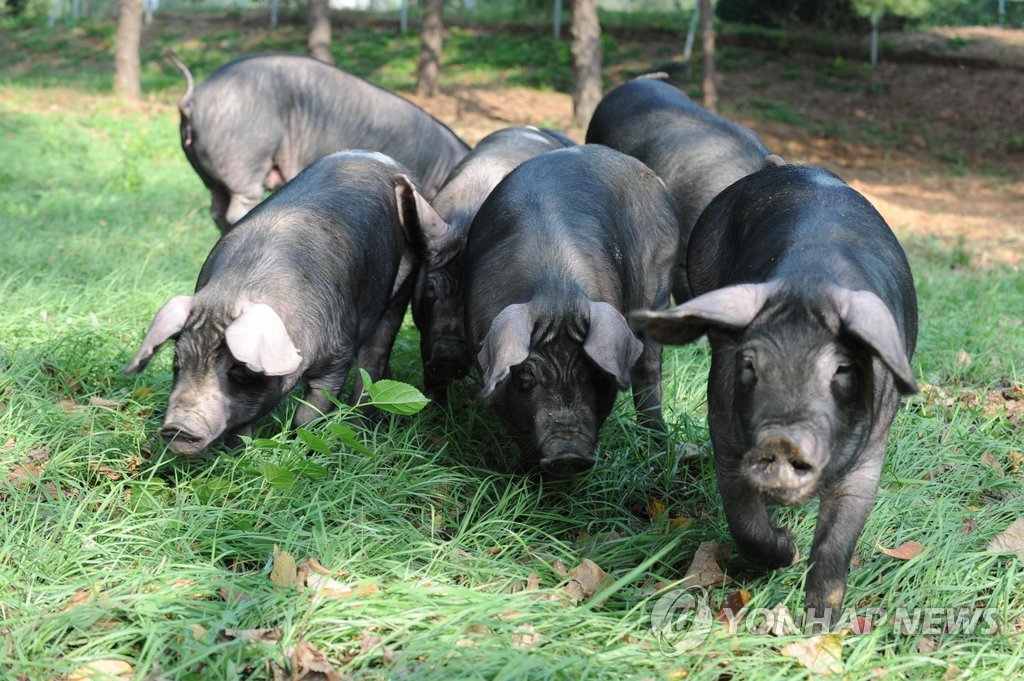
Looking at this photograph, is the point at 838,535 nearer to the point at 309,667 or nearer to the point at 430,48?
the point at 309,667

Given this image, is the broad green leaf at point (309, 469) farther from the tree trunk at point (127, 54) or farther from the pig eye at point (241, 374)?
the tree trunk at point (127, 54)

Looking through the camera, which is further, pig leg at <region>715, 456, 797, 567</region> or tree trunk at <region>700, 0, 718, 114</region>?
tree trunk at <region>700, 0, 718, 114</region>

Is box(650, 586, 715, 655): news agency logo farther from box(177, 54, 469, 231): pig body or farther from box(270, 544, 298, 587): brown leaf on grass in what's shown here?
box(177, 54, 469, 231): pig body

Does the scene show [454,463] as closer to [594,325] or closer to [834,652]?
[594,325]

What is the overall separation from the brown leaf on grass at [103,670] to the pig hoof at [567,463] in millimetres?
1797

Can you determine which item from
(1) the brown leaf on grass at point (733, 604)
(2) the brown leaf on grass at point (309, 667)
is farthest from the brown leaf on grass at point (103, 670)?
(1) the brown leaf on grass at point (733, 604)

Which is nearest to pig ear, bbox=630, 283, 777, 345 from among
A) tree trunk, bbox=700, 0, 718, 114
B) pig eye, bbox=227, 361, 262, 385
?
pig eye, bbox=227, 361, 262, 385

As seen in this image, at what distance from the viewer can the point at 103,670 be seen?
132 inches

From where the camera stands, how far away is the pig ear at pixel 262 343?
452 cm

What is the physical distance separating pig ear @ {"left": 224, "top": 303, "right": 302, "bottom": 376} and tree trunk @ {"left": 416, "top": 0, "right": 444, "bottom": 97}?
16.4m

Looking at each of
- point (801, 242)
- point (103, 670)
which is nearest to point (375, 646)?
point (103, 670)

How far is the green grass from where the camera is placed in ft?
11.4

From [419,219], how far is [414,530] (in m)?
2.24

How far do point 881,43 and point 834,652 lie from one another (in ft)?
77.6
